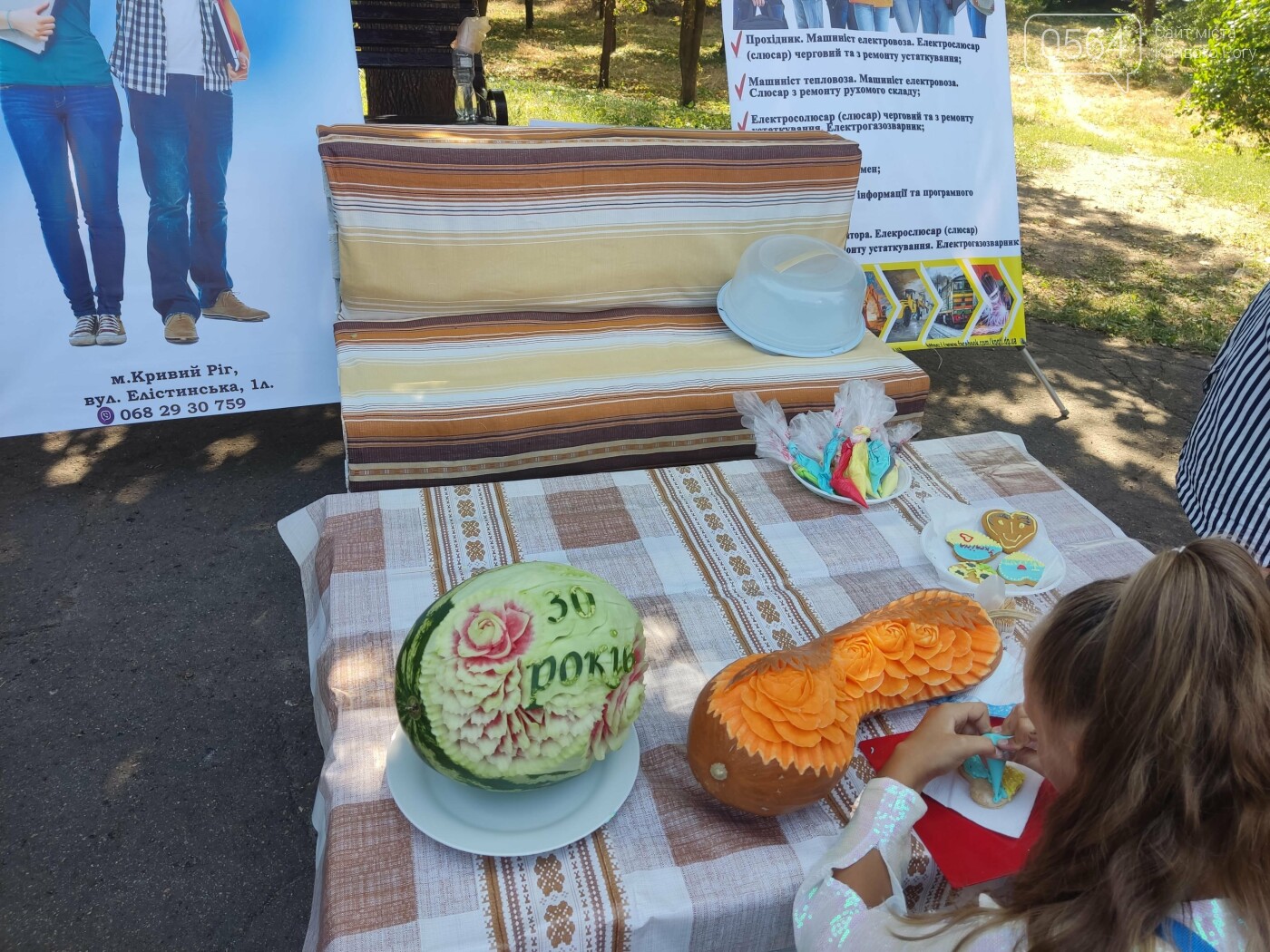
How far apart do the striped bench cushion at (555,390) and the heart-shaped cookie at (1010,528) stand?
1.10 meters

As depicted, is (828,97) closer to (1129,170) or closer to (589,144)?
(589,144)

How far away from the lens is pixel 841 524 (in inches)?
82.4

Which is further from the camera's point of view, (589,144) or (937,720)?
(589,144)

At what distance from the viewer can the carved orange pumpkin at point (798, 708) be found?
50.7 inches

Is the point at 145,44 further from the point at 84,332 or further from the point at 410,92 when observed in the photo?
the point at 410,92

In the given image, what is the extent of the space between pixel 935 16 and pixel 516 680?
150 inches

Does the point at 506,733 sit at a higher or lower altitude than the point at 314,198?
lower

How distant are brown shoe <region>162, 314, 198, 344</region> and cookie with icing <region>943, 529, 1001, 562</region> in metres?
2.76

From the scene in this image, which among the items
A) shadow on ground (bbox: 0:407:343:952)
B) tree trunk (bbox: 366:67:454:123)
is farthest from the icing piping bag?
tree trunk (bbox: 366:67:454:123)

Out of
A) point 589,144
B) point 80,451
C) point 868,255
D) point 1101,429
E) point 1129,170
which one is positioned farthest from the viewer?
point 1129,170

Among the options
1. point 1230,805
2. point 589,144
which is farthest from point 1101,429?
point 1230,805

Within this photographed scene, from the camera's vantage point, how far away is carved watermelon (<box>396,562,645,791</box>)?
1158 mm

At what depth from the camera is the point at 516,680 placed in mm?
1151

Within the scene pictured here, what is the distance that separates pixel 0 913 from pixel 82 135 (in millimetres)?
2375
